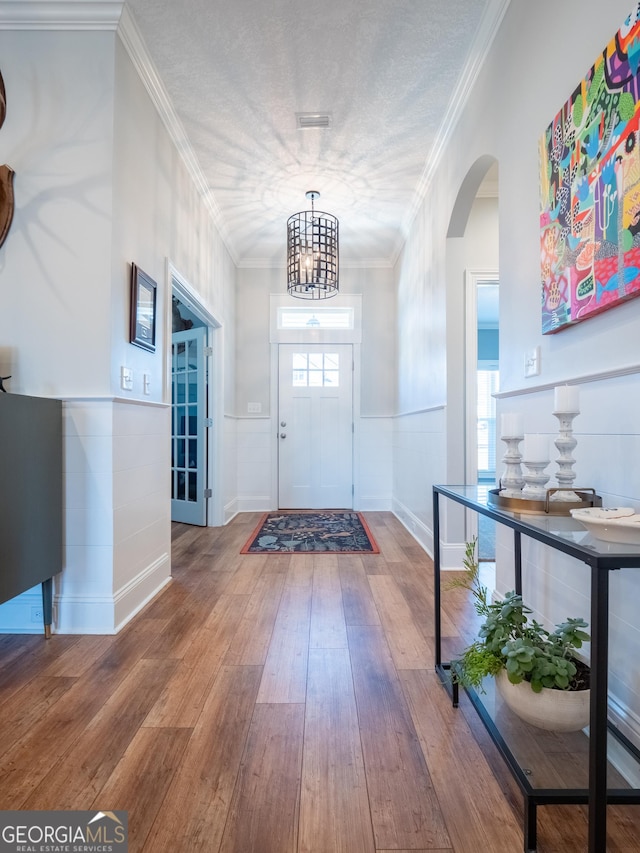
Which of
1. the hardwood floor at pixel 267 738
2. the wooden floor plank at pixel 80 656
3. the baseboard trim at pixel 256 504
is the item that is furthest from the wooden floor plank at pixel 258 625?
the baseboard trim at pixel 256 504

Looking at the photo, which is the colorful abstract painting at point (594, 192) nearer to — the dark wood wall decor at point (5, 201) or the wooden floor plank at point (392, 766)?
the wooden floor plank at point (392, 766)

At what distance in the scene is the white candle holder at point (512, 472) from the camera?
1.26 m

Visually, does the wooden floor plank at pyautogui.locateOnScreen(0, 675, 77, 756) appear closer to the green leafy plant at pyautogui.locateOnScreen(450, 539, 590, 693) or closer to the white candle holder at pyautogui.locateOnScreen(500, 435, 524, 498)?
the green leafy plant at pyautogui.locateOnScreen(450, 539, 590, 693)

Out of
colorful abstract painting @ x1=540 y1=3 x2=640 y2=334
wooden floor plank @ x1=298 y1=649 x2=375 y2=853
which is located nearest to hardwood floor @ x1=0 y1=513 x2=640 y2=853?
wooden floor plank @ x1=298 y1=649 x2=375 y2=853

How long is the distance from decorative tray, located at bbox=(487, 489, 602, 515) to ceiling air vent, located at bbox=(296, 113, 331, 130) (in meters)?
2.49

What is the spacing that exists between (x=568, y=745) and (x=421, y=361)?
9.58ft

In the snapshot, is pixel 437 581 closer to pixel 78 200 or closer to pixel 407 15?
pixel 78 200

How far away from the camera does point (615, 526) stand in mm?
839

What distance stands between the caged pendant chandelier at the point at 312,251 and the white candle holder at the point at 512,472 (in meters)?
2.68

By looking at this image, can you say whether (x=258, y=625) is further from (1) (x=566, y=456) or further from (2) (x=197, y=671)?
(1) (x=566, y=456)

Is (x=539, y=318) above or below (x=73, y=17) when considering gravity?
below

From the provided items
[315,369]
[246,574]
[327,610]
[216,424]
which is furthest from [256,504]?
[327,610]

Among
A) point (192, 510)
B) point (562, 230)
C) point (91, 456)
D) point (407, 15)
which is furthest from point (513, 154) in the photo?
point (192, 510)

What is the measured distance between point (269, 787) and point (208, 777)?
0.53 feet
